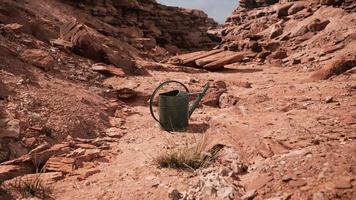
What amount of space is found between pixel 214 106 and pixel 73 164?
12.3 ft

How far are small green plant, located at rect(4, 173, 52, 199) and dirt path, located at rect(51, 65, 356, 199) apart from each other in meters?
0.11

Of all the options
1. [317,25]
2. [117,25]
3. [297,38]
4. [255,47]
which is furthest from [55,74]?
[317,25]

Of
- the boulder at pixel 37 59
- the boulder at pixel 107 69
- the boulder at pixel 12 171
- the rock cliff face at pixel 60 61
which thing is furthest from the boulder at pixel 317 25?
the boulder at pixel 12 171

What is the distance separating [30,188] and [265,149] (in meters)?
2.40

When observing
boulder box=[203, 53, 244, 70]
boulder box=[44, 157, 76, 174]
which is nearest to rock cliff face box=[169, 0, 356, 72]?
boulder box=[203, 53, 244, 70]

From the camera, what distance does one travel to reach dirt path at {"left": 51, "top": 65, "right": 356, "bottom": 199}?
2.92 m

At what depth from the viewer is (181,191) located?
3.29 m

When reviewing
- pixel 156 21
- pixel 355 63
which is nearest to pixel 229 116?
pixel 355 63

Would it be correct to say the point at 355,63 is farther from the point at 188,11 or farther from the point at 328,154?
the point at 188,11

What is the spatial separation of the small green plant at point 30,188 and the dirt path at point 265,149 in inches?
4.4

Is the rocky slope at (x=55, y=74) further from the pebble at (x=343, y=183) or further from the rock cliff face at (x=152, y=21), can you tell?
the pebble at (x=343, y=183)

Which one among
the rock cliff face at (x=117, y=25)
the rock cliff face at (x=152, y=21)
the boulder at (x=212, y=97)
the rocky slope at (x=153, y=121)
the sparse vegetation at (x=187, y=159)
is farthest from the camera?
the rock cliff face at (x=152, y=21)

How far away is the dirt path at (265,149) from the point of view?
292cm

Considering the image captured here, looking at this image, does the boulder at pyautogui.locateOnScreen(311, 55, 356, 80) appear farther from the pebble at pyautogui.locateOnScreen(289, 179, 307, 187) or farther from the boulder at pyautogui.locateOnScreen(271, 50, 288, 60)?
the pebble at pyautogui.locateOnScreen(289, 179, 307, 187)
